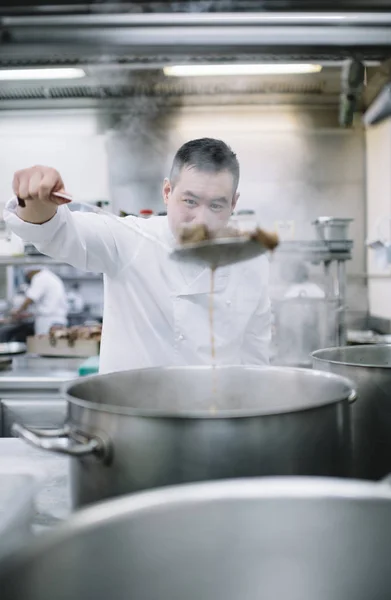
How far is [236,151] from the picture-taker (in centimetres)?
432

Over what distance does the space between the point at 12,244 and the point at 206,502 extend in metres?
3.04

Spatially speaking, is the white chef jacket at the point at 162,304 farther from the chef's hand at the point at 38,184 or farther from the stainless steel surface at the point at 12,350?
the stainless steel surface at the point at 12,350

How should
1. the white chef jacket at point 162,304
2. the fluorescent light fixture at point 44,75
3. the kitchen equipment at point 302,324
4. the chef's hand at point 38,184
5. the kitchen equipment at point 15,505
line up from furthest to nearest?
the fluorescent light fixture at point 44,75 → the kitchen equipment at point 302,324 → the white chef jacket at point 162,304 → the chef's hand at point 38,184 → the kitchen equipment at point 15,505

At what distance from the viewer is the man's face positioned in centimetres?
144

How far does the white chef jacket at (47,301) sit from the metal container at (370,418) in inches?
192

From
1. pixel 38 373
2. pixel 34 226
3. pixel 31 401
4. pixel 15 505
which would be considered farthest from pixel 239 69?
pixel 15 505

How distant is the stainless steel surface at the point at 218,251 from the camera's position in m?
0.90

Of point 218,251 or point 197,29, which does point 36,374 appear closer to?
point 218,251

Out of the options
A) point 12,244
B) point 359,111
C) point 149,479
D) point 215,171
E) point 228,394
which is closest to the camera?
point 149,479

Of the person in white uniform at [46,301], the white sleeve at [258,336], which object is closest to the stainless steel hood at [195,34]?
the white sleeve at [258,336]

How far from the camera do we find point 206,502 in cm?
50

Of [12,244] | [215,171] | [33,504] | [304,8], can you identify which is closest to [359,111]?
[12,244]

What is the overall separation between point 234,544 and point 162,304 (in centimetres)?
119

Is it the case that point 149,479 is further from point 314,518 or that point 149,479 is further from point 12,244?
point 12,244
